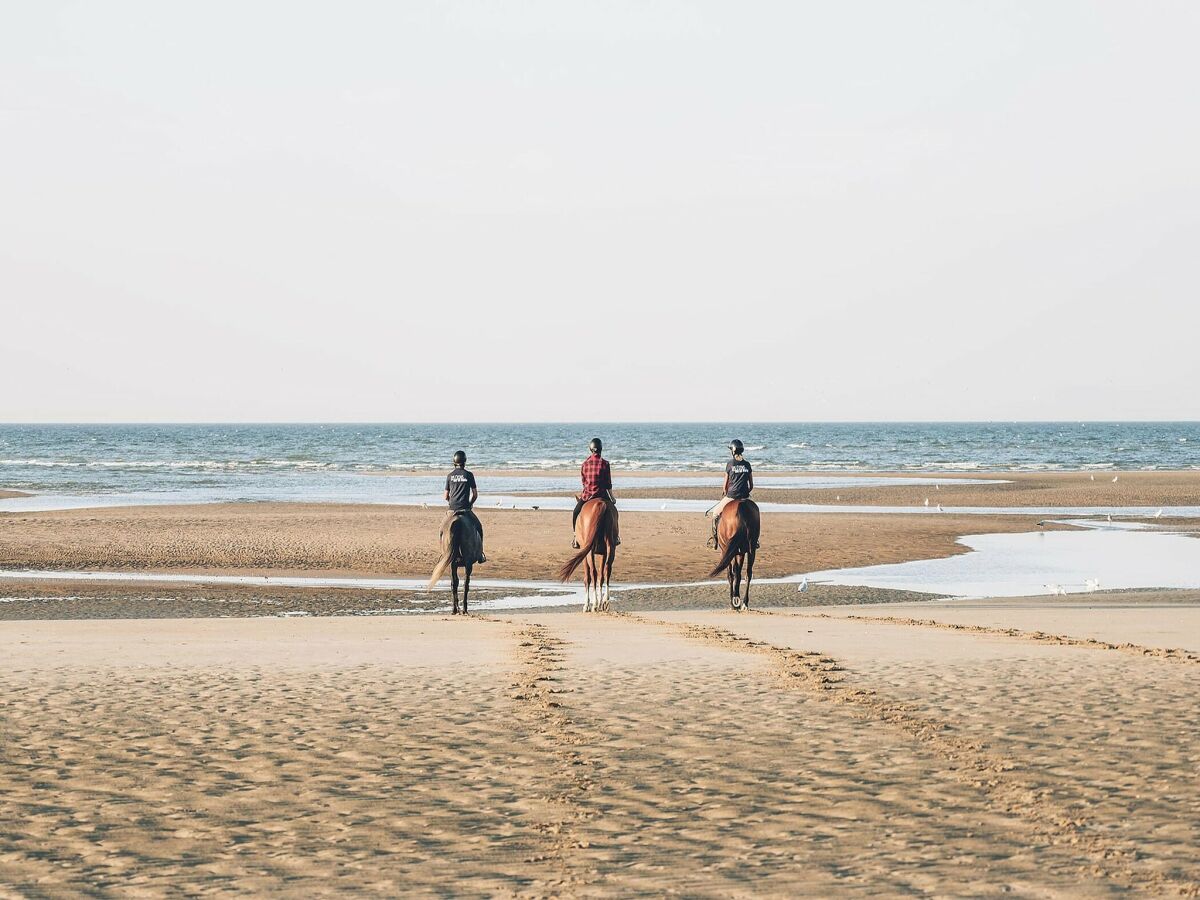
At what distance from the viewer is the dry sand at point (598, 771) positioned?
6930mm

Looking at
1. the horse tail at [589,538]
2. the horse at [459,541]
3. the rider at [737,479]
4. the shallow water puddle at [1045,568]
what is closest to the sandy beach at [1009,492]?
the shallow water puddle at [1045,568]

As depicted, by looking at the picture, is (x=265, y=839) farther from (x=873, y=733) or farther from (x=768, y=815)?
(x=873, y=733)

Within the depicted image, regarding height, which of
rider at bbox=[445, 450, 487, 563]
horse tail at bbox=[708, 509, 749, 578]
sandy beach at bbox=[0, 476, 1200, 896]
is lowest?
sandy beach at bbox=[0, 476, 1200, 896]

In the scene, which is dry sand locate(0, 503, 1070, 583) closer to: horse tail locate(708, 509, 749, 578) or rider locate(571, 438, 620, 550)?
horse tail locate(708, 509, 749, 578)

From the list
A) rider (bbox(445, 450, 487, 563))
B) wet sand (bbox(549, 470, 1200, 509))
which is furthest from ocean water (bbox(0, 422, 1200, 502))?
rider (bbox(445, 450, 487, 563))

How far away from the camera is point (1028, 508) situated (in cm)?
5166

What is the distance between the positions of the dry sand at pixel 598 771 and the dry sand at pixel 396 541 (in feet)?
49.4

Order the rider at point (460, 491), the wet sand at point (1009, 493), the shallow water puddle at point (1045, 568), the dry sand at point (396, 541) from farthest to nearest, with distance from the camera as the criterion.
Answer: the wet sand at point (1009, 493) → the dry sand at point (396, 541) → the shallow water puddle at point (1045, 568) → the rider at point (460, 491)

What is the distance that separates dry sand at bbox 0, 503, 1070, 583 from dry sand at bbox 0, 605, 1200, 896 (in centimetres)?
1505

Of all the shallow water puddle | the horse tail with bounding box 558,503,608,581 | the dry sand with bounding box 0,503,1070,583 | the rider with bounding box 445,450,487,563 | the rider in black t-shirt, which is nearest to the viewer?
the rider with bounding box 445,450,487,563

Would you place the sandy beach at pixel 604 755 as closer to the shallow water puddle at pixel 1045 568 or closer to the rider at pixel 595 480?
the rider at pixel 595 480

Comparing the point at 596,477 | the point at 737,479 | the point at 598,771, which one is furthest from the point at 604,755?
the point at 737,479

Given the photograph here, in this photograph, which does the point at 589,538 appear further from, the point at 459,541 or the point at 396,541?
the point at 396,541

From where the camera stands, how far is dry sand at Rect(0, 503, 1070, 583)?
30188 millimetres
